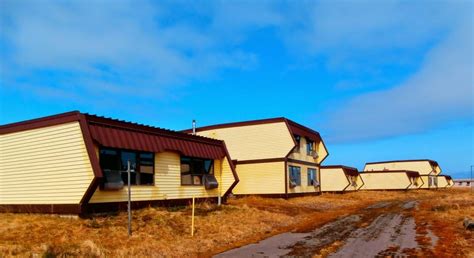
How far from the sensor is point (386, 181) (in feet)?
217

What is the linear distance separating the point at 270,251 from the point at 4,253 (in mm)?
7068

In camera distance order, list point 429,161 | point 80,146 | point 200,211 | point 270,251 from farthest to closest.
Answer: point 429,161 → point 200,211 → point 80,146 → point 270,251

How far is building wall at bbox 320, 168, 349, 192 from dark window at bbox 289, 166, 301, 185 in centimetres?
1618

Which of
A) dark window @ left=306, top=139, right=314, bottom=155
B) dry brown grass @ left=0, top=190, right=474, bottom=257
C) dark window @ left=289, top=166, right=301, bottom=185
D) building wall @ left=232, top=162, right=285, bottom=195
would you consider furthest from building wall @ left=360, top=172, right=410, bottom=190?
dry brown grass @ left=0, top=190, right=474, bottom=257

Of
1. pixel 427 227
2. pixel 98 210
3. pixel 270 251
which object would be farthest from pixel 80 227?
pixel 427 227

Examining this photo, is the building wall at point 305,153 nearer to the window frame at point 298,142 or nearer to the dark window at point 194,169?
the window frame at point 298,142

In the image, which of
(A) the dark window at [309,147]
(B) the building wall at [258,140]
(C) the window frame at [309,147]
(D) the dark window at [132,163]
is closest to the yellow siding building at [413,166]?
(C) the window frame at [309,147]

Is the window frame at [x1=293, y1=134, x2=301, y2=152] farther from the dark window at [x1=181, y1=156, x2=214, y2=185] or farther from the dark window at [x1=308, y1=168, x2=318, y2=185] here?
the dark window at [x1=181, y1=156, x2=214, y2=185]

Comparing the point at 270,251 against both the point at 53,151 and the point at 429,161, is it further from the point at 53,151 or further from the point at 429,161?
the point at 429,161

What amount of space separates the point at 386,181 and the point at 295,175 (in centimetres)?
3478

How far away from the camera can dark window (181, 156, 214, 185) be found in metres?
22.4

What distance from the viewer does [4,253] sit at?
10508 millimetres

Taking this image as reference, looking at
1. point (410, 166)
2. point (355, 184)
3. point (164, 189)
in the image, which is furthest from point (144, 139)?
point (410, 166)

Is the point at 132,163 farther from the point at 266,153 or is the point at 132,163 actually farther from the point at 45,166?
the point at 266,153
